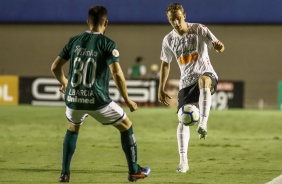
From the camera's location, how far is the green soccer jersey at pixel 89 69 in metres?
9.27

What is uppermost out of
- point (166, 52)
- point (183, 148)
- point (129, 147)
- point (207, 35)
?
point (207, 35)

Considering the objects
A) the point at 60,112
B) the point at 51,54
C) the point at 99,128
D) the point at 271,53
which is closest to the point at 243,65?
the point at 271,53

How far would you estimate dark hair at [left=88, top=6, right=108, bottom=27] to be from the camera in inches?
361

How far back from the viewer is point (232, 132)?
19.5 meters

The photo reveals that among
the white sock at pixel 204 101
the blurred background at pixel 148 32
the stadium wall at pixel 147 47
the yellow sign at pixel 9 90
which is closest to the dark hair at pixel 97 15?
the white sock at pixel 204 101

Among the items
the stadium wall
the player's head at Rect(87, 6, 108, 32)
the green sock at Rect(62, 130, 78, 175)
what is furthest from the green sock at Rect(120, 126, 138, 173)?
the stadium wall

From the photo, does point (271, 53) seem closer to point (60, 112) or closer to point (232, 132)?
point (60, 112)

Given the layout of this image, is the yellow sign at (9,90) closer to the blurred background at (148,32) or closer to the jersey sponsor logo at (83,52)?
the blurred background at (148,32)

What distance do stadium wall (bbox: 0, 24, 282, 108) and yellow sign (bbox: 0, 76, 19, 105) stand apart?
346 inches

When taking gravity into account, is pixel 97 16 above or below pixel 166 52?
above

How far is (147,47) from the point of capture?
40031 mm

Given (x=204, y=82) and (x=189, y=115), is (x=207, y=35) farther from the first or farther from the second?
(x=189, y=115)

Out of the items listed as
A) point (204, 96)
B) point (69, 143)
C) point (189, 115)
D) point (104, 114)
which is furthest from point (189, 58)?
point (69, 143)

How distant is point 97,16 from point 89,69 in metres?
0.59
